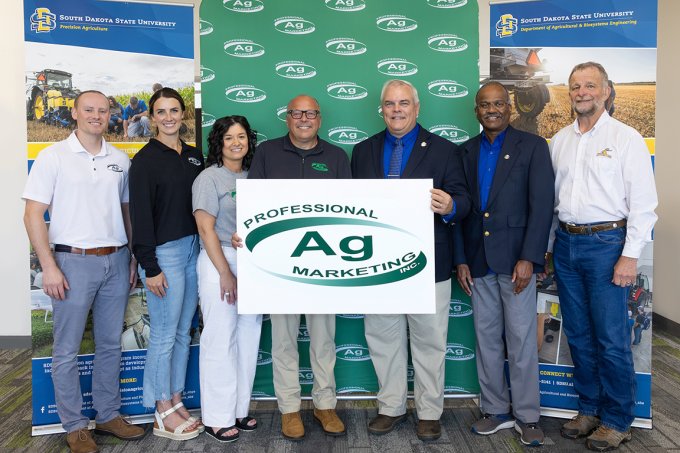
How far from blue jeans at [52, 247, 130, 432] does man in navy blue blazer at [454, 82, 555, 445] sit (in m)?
1.93

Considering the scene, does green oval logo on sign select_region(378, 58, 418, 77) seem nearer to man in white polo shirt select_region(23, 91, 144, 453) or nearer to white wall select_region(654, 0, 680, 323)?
man in white polo shirt select_region(23, 91, 144, 453)

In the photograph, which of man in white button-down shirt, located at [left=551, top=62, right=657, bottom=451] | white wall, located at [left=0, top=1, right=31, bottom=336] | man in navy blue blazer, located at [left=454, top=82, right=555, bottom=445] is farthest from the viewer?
white wall, located at [left=0, top=1, right=31, bottom=336]

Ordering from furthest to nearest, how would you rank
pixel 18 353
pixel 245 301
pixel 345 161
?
pixel 18 353 < pixel 345 161 < pixel 245 301

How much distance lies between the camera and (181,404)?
3.07 m

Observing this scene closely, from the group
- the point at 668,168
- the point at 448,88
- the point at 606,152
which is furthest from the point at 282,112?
the point at 668,168

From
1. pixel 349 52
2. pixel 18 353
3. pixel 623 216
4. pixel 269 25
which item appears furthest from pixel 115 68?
→ pixel 623 216

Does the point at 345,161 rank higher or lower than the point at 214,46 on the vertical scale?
lower

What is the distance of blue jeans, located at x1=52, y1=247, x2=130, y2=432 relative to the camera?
108 inches

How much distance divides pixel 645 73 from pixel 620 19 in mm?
355

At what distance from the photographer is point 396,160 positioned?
292cm

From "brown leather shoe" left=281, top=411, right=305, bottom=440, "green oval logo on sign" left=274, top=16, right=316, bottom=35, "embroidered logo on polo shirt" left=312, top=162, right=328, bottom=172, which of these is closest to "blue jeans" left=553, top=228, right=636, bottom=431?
"embroidered logo on polo shirt" left=312, top=162, right=328, bottom=172

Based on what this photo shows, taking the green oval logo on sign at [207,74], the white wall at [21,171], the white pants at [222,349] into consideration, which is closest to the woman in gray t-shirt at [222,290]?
the white pants at [222,349]

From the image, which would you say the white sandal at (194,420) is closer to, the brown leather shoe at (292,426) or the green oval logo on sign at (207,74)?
the brown leather shoe at (292,426)

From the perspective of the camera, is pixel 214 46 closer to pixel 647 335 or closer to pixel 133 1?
pixel 133 1
